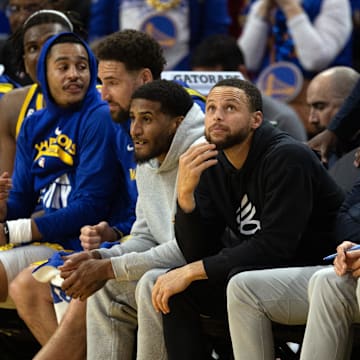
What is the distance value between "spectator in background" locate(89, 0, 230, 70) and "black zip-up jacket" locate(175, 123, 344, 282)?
3237mm

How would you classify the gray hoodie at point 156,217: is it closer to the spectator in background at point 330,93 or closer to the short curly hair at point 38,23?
the spectator in background at point 330,93

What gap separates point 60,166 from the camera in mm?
5504

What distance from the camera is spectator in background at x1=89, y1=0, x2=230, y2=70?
760 cm

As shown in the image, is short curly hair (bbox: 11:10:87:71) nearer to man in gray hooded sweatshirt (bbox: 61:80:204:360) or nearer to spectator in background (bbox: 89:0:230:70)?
spectator in background (bbox: 89:0:230:70)

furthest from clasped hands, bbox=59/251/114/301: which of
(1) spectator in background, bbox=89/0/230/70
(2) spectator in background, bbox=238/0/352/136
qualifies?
(1) spectator in background, bbox=89/0/230/70

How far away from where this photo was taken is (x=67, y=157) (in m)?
5.46

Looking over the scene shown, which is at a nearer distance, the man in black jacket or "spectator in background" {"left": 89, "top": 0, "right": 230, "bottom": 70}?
the man in black jacket

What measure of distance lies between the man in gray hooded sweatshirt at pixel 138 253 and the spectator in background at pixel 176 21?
280 cm

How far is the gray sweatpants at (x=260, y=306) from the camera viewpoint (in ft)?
13.3

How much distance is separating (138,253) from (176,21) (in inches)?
125

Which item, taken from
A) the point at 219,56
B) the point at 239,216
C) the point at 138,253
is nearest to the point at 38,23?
the point at 219,56

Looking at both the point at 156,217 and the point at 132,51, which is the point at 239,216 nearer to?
the point at 156,217

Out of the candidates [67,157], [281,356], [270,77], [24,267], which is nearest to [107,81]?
[67,157]

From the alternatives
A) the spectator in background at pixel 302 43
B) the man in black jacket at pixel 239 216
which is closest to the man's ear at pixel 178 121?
the man in black jacket at pixel 239 216
